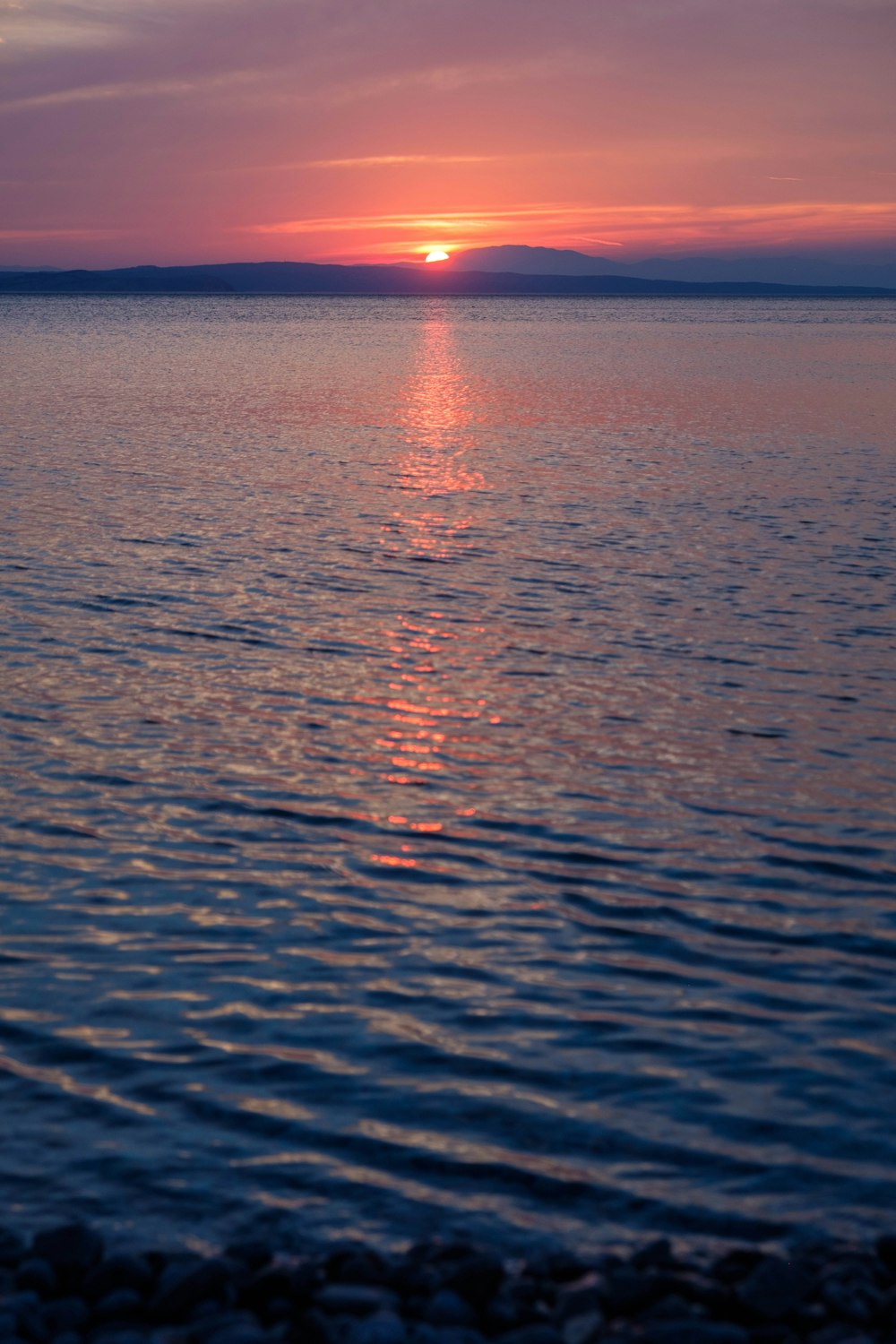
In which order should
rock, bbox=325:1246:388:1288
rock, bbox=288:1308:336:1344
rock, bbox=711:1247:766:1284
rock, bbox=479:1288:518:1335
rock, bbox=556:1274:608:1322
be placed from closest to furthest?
rock, bbox=288:1308:336:1344 → rock, bbox=479:1288:518:1335 → rock, bbox=556:1274:608:1322 → rock, bbox=325:1246:388:1288 → rock, bbox=711:1247:766:1284

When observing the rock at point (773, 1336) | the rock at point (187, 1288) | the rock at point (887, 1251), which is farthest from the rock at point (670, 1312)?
the rock at point (187, 1288)

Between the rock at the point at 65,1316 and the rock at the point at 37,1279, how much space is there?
19cm

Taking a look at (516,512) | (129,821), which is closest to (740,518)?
(516,512)

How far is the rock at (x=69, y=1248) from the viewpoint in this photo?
5832mm

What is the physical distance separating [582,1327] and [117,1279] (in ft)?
6.53

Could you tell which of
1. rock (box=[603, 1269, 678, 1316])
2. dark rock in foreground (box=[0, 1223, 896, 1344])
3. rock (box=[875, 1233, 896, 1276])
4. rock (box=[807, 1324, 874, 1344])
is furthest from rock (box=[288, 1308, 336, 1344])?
rock (box=[875, 1233, 896, 1276])

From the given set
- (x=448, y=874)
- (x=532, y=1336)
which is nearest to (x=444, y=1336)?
(x=532, y=1336)

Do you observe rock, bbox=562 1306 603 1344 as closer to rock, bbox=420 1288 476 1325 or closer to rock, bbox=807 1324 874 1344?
rock, bbox=420 1288 476 1325

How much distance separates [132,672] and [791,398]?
4424 centimetres

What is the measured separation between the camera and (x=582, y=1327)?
5.38 m

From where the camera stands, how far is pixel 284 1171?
6.83m

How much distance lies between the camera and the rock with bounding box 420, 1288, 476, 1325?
17.8 feet

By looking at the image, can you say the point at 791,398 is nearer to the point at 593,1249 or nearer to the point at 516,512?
the point at 516,512

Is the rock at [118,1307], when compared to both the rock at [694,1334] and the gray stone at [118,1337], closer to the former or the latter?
the gray stone at [118,1337]
